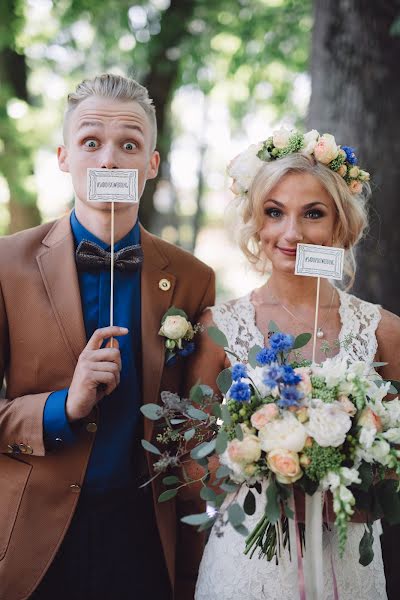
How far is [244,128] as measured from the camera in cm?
1217

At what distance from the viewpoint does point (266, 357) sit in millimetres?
1950

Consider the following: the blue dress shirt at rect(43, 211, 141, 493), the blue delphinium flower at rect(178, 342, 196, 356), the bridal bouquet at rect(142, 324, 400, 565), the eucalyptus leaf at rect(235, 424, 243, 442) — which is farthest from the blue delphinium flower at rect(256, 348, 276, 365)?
the blue dress shirt at rect(43, 211, 141, 493)

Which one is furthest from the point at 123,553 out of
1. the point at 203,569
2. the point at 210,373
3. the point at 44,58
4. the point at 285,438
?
the point at 44,58

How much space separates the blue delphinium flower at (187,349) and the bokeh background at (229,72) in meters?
0.66

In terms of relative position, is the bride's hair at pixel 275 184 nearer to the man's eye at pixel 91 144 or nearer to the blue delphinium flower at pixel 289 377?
the man's eye at pixel 91 144

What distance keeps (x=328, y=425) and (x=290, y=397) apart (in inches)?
5.2

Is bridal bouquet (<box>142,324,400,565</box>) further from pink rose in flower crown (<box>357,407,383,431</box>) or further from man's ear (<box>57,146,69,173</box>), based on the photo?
man's ear (<box>57,146,69,173</box>)

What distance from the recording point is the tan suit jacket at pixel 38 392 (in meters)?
2.33

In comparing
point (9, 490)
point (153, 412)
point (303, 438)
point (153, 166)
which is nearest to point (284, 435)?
point (303, 438)

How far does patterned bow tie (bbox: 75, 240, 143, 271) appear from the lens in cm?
247

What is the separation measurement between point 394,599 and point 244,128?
32.9ft

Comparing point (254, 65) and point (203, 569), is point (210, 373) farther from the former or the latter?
point (254, 65)

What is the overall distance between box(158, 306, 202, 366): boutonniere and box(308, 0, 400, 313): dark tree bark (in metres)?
1.68

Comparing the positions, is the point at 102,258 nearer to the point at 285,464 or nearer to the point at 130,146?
the point at 130,146
